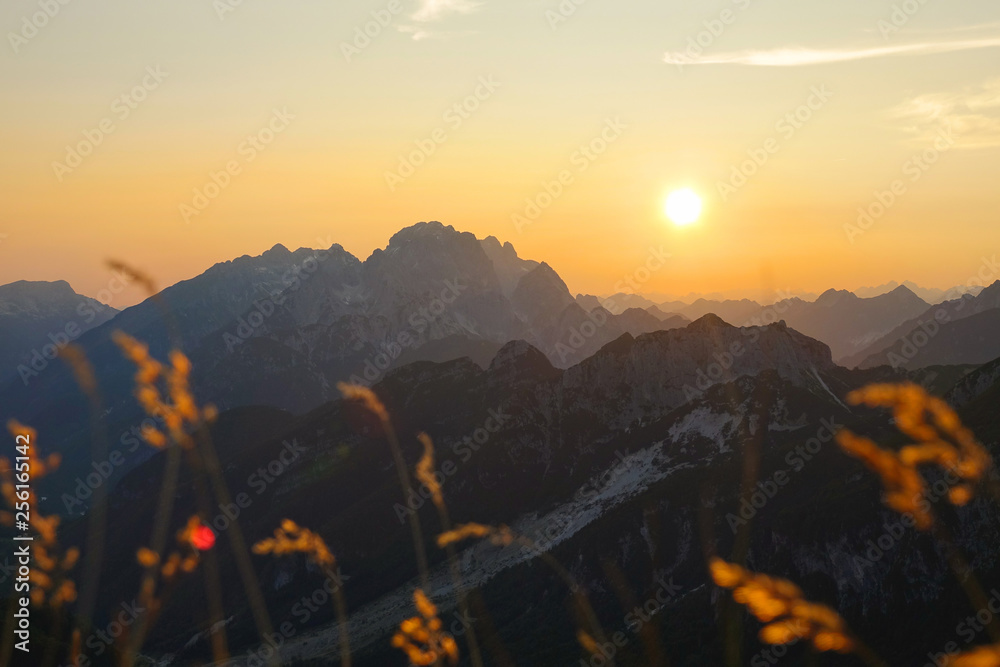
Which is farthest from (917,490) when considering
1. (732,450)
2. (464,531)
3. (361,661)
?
(732,450)

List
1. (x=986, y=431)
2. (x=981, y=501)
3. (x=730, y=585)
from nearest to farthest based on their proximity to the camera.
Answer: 1. (x=730, y=585)
2. (x=981, y=501)
3. (x=986, y=431)

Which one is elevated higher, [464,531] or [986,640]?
[464,531]

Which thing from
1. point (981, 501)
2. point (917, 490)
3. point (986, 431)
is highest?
point (917, 490)

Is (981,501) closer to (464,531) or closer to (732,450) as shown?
(732,450)

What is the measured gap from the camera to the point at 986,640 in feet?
254

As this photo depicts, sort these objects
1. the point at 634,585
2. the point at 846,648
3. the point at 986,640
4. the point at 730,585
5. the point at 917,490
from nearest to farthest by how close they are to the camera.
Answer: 1. the point at 917,490
2. the point at 846,648
3. the point at 730,585
4. the point at 986,640
5. the point at 634,585

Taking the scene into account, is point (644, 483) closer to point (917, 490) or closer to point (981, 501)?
point (981, 501)

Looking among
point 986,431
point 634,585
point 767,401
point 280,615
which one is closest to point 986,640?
point 986,431

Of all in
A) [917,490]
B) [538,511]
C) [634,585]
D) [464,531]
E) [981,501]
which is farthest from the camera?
[538,511]

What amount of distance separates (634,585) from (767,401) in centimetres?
5775

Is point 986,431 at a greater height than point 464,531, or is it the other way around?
point 464,531

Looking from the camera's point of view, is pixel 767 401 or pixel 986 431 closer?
pixel 986 431

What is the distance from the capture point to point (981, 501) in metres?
90.3

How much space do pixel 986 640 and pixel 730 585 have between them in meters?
90.1
